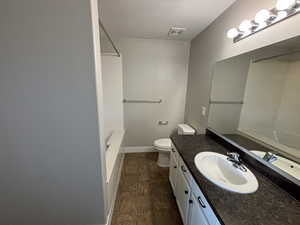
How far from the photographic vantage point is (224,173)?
49.4 inches

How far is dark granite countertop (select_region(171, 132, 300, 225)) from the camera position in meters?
0.71

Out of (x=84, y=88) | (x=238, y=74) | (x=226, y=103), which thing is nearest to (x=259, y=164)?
(x=226, y=103)

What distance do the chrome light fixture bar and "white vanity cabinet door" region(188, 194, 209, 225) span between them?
57.8 inches

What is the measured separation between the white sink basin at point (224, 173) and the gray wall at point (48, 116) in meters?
0.90

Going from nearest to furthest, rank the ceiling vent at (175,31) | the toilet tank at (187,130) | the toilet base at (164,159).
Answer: the ceiling vent at (175,31) → the toilet tank at (187,130) → the toilet base at (164,159)

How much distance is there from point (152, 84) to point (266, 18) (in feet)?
6.23

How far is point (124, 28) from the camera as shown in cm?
217

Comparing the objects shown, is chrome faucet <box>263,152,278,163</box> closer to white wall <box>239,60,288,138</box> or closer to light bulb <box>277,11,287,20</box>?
white wall <box>239,60,288,138</box>

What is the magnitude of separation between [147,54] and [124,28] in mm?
625

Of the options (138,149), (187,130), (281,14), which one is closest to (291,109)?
(281,14)

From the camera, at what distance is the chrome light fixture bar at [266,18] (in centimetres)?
92

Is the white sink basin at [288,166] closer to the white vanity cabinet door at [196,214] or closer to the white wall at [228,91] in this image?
the white wall at [228,91]

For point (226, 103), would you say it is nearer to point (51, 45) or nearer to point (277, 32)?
point (277, 32)

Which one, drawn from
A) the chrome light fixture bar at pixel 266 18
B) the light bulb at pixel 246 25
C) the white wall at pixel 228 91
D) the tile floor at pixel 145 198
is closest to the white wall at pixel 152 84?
the tile floor at pixel 145 198
